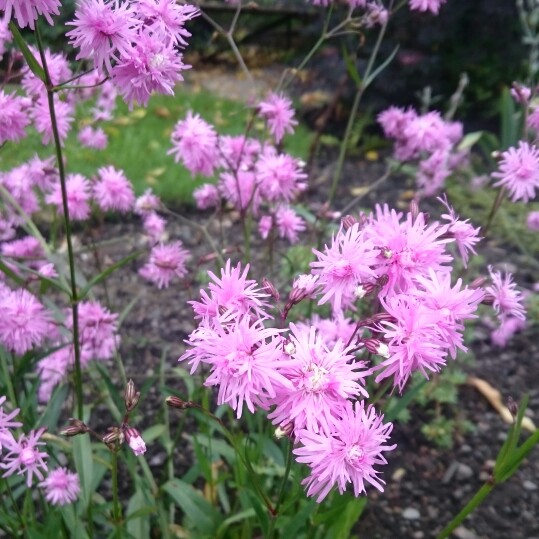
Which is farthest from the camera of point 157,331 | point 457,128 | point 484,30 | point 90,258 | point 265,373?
point 484,30

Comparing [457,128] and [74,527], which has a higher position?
[457,128]

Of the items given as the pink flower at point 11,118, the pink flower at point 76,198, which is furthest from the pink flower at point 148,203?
the pink flower at point 11,118

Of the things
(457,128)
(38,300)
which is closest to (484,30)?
(457,128)

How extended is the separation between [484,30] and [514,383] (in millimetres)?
3581

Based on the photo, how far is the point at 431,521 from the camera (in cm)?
224

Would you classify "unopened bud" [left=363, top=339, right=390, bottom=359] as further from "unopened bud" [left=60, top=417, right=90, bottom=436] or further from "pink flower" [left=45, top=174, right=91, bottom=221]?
"pink flower" [left=45, top=174, right=91, bottom=221]

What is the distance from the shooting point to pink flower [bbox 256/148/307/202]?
1.87 m

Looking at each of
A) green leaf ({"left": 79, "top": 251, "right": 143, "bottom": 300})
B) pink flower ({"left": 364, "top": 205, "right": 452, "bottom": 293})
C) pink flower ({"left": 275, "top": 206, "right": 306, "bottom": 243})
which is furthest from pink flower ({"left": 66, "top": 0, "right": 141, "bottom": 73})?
pink flower ({"left": 275, "top": 206, "right": 306, "bottom": 243})

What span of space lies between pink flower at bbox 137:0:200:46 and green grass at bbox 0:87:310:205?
2596 mm

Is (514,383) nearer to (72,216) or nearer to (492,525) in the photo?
(492,525)

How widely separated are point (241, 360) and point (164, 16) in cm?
60

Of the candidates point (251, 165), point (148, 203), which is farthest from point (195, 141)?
point (148, 203)

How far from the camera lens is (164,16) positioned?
122 centimetres

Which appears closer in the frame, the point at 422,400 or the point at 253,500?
the point at 253,500
